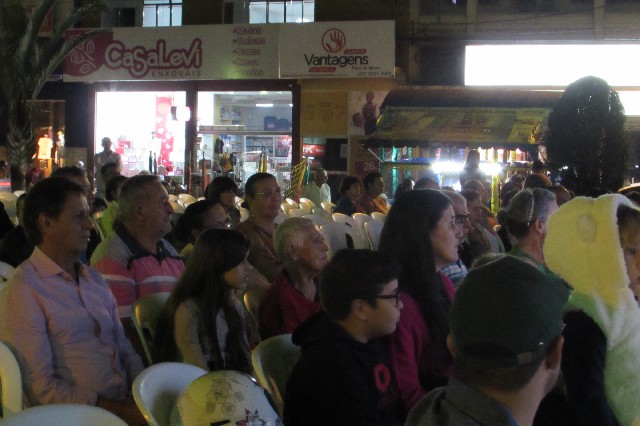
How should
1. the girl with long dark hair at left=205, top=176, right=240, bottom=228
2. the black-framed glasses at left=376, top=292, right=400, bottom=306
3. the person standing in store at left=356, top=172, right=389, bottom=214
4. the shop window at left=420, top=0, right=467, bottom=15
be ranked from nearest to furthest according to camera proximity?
the black-framed glasses at left=376, top=292, right=400, bottom=306 → the girl with long dark hair at left=205, top=176, right=240, bottom=228 → the person standing in store at left=356, top=172, right=389, bottom=214 → the shop window at left=420, top=0, right=467, bottom=15

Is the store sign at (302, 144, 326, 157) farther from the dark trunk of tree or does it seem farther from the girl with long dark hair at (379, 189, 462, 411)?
the girl with long dark hair at (379, 189, 462, 411)

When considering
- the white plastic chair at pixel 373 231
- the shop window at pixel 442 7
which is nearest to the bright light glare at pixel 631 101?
the shop window at pixel 442 7

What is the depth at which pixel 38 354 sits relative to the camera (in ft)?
12.5

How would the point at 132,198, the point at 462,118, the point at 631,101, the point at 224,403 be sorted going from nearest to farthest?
the point at 224,403 → the point at 132,198 → the point at 462,118 → the point at 631,101

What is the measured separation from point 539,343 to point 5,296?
295 cm

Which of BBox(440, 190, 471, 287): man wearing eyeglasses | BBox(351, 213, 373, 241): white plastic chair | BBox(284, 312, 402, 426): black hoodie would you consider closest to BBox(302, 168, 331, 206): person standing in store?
BBox(351, 213, 373, 241): white plastic chair

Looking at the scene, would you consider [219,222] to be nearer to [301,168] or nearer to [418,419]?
[418,419]

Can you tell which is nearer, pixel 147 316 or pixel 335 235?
pixel 147 316

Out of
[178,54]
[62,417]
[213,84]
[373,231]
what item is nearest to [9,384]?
[62,417]

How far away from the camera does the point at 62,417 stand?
262 centimetres

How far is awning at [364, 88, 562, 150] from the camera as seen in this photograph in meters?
15.8

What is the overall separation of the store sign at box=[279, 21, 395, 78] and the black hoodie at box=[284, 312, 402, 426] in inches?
674

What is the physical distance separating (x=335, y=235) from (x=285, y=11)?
51.2ft

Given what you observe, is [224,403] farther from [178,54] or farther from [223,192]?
[178,54]
